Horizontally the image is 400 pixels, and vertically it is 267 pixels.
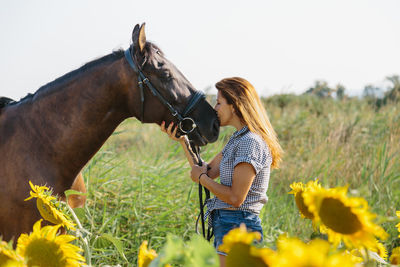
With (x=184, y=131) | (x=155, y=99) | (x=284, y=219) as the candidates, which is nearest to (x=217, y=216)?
(x=184, y=131)

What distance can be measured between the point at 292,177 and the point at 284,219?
1.20 m

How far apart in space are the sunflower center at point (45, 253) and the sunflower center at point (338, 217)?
451 millimetres

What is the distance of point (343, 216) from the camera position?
1.90 ft

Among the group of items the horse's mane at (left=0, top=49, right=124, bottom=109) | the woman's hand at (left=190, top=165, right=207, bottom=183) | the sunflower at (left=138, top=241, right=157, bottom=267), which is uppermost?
the horse's mane at (left=0, top=49, right=124, bottom=109)

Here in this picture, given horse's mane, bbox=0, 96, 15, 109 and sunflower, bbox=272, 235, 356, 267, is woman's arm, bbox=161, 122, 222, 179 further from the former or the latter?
sunflower, bbox=272, 235, 356, 267

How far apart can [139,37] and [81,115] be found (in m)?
0.58

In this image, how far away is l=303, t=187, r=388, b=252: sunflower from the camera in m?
0.56

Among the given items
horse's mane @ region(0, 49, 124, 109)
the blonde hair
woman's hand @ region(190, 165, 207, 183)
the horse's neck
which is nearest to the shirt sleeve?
the blonde hair

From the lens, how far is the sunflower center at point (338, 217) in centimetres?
57

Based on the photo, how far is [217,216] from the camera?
1984 millimetres

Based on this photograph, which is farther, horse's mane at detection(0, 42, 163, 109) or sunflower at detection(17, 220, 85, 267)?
horse's mane at detection(0, 42, 163, 109)

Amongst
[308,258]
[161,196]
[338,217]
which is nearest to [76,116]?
[161,196]

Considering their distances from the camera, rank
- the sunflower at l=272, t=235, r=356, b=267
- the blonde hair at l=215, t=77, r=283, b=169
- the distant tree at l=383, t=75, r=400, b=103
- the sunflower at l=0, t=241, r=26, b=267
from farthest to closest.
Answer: the distant tree at l=383, t=75, r=400, b=103, the blonde hair at l=215, t=77, r=283, b=169, the sunflower at l=0, t=241, r=26, b=267, the sunflower at l=272, t=235, r=356, b=267

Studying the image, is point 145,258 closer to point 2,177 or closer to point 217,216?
point 217,216
